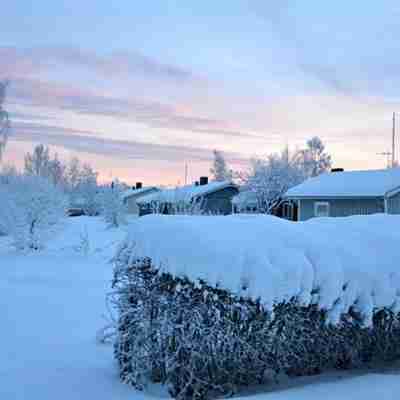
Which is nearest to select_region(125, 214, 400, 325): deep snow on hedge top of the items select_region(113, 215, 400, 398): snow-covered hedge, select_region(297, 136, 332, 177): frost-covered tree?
select_region(113, 215, 400, 398): snow-covered hedge

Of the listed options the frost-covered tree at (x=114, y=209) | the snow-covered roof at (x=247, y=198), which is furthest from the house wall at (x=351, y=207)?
the frost-covered tree at (x=114, y=209)

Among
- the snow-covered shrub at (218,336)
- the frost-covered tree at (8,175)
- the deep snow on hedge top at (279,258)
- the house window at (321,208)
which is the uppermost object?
the frost-covered tree at (8,175)

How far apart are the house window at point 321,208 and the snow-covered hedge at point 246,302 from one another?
19.2 m

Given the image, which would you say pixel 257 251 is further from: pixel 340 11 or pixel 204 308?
pixel 340 11

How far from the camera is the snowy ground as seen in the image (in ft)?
14.8

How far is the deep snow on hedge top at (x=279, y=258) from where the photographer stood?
4234 millimetres

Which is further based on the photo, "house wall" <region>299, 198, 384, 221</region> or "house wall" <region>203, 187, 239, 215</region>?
"house wall" <region>203, 187, 239, 215</region>

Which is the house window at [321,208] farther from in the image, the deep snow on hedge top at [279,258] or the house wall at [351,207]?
the deep snow on hedge top at [279,258]

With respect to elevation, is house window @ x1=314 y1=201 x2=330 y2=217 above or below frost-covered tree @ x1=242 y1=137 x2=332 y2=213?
below

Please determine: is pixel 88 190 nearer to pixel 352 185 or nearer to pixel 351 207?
pixel 352 185

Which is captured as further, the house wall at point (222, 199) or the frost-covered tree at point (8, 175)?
the house wall at point (222, 199)

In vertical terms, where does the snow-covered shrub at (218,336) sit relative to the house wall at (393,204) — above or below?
below

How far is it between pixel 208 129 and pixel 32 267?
52.9ft

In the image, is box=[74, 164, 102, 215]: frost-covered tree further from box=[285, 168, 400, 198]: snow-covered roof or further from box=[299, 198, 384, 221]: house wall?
box=[299, 198, 384, 221]: house wall
